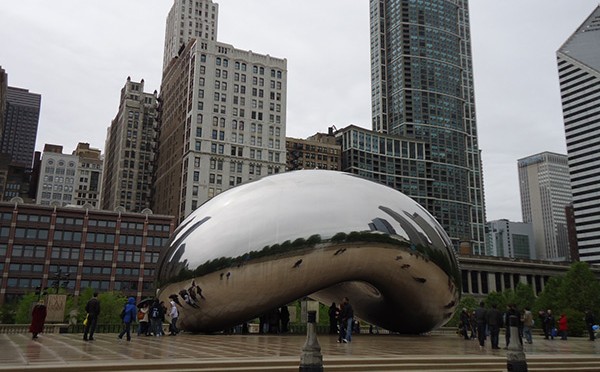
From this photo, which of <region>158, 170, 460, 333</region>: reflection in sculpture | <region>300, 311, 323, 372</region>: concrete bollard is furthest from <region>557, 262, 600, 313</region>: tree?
<region>300, 311, 323, 372</region>: concrete bollard

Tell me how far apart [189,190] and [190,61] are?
2934 centimetres

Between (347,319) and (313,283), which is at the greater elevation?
(313,283)

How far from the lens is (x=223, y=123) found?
358 feet

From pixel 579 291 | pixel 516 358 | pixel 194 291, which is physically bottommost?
pixel 516 358

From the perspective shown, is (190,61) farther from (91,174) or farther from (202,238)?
(202,238)

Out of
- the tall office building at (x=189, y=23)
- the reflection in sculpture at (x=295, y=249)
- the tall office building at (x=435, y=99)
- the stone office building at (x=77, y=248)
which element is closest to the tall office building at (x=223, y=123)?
the stone office building at (x=77, y=248)

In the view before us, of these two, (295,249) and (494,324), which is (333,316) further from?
(494,324)

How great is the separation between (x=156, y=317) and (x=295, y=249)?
5893 millimetres

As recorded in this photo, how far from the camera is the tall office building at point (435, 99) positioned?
17162 cm

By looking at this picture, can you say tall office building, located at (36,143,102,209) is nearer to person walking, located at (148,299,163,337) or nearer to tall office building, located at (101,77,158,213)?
tall office building, located at (101,77,158,213)

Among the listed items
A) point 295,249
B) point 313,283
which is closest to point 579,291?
point 313,283

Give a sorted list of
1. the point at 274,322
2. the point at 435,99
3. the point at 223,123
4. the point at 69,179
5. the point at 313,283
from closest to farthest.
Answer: the point at 313,283 → the point at 274,322 → the point at 223,123 → the point at 69,179 → the point at 435,99

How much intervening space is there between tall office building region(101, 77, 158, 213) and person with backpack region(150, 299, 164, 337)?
405 ft

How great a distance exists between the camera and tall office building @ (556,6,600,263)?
6708 inches
